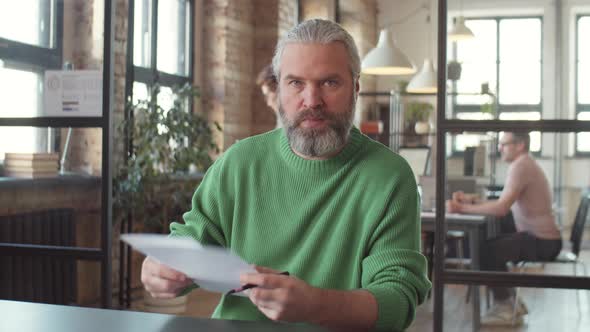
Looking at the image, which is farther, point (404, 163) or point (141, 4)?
point (141, 4)

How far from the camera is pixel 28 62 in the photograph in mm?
3801

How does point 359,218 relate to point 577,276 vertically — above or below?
above

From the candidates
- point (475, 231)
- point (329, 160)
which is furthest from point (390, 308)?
point (475, 231)

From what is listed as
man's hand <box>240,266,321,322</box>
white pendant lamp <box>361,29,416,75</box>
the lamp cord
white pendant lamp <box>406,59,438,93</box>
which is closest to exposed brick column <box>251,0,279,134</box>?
white pendant lamp <box>406,59,438,93</box>

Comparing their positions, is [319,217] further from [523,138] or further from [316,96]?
[523,138]

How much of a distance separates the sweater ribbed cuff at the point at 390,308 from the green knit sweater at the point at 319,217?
0.5 inches

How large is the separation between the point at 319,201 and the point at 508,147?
54.0 inches

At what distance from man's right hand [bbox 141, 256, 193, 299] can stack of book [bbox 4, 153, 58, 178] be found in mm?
2353

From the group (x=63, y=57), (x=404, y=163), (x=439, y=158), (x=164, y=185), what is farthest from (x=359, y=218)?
(x=164, y=185)

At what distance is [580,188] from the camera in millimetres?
2764

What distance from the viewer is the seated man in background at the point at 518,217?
9.20ft

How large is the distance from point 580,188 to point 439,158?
0.50 metres

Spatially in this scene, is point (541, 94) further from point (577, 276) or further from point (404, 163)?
point (404, 163)

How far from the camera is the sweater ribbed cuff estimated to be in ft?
4.84
